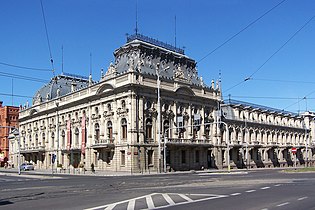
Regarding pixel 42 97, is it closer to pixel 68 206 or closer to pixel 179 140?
pixel 179 140

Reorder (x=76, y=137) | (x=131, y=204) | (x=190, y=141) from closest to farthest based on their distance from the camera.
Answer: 1. (x=131, y=204)
2. (x=190, y=141)
3. (x=76, y=137)

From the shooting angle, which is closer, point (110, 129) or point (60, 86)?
point (110, 129)

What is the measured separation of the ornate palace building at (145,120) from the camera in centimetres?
5434

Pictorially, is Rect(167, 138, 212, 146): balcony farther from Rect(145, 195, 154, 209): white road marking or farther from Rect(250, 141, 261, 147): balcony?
Rect(145, 195, 154, 209): white road marking

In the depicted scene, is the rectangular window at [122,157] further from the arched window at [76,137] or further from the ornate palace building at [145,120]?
the arched window at [76,137]

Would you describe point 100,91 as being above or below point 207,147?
above

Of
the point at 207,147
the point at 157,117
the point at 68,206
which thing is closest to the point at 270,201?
the point at 68,206

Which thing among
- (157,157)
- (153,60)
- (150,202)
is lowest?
(150,202)

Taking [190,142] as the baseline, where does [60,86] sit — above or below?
above

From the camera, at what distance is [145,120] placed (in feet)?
180

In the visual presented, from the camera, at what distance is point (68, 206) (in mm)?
14828

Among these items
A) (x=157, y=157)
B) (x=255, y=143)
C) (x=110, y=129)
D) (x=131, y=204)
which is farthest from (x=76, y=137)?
(x=131, y=204)

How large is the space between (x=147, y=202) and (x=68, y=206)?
3.18 metres

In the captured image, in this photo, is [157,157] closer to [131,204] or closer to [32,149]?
[32,149]
